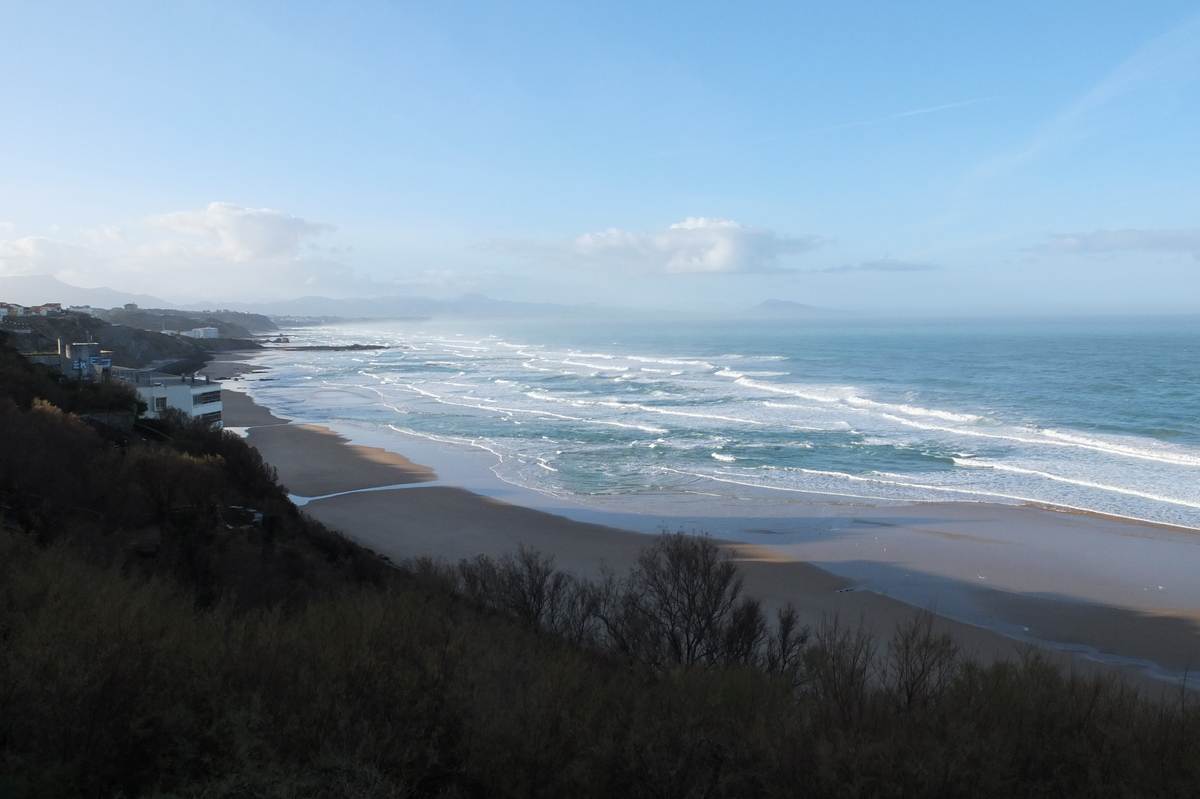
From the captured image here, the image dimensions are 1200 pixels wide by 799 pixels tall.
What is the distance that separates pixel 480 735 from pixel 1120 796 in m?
5.10

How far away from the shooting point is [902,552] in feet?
66.2

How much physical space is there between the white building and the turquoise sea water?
8.24 metres

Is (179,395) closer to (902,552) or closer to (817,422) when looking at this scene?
(902,552)

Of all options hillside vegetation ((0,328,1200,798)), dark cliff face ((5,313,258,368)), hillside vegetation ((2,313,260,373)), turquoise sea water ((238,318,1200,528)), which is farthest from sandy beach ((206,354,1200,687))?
dark cliff face ((5,313,258,368))

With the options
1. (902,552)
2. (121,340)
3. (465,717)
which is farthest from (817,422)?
(121,340)

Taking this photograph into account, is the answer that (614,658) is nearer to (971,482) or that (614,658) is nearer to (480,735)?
(480,735)

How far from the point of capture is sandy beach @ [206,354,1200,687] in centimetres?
1538

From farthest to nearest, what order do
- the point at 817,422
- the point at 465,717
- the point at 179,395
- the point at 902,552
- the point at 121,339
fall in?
Answer: the point at 121,339 → the point at 817,422 → the point at 179,395 → the point at 902,552 → the point at 465,717

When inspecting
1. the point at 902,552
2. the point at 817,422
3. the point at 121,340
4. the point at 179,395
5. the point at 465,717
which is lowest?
the point at 902,552

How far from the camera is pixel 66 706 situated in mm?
5977

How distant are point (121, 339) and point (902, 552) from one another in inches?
3495

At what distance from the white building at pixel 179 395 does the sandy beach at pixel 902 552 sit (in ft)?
25.7

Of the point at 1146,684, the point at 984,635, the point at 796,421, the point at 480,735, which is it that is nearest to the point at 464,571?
the point at 480,735

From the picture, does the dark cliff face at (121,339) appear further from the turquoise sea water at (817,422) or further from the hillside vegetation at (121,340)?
the turquoise sea water at (817,422)
